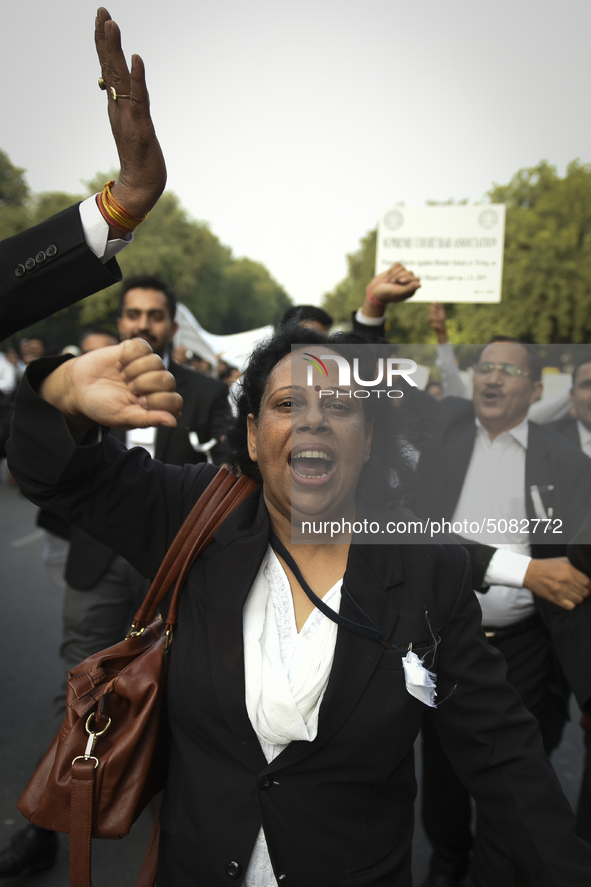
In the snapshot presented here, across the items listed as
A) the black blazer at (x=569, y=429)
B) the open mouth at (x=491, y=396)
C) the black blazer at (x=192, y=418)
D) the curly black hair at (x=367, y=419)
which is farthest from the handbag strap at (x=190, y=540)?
the black blazer at (x=569, y=429)

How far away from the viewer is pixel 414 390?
1.92m

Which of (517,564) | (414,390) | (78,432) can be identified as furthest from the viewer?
(517,564)

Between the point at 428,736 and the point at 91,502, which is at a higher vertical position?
the point at 91,502

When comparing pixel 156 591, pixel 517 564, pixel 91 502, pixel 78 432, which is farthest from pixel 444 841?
pixel 78 432

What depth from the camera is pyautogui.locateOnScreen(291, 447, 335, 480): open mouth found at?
1.62 meters

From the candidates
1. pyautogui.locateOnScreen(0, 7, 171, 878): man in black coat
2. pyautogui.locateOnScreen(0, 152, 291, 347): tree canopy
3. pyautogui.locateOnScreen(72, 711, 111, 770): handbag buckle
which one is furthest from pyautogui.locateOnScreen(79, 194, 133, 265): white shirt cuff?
pyautogui.locateOnScreen(0, 152, 291, 347): tree canopy

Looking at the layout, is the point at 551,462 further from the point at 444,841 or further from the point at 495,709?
the point at 444,841

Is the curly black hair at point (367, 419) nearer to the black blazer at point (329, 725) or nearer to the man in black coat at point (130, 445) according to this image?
the black blazer at point (329, 725)

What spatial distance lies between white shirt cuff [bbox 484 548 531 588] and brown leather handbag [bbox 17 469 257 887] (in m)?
1.13

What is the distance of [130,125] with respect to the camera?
1.32m

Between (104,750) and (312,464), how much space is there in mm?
807

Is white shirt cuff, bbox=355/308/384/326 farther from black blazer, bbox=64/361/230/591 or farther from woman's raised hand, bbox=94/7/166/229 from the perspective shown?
woman's raised hand, bbox=94/7/166/229

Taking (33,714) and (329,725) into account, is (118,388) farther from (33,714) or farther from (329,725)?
(33,714)

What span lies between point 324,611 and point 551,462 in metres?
1.12
